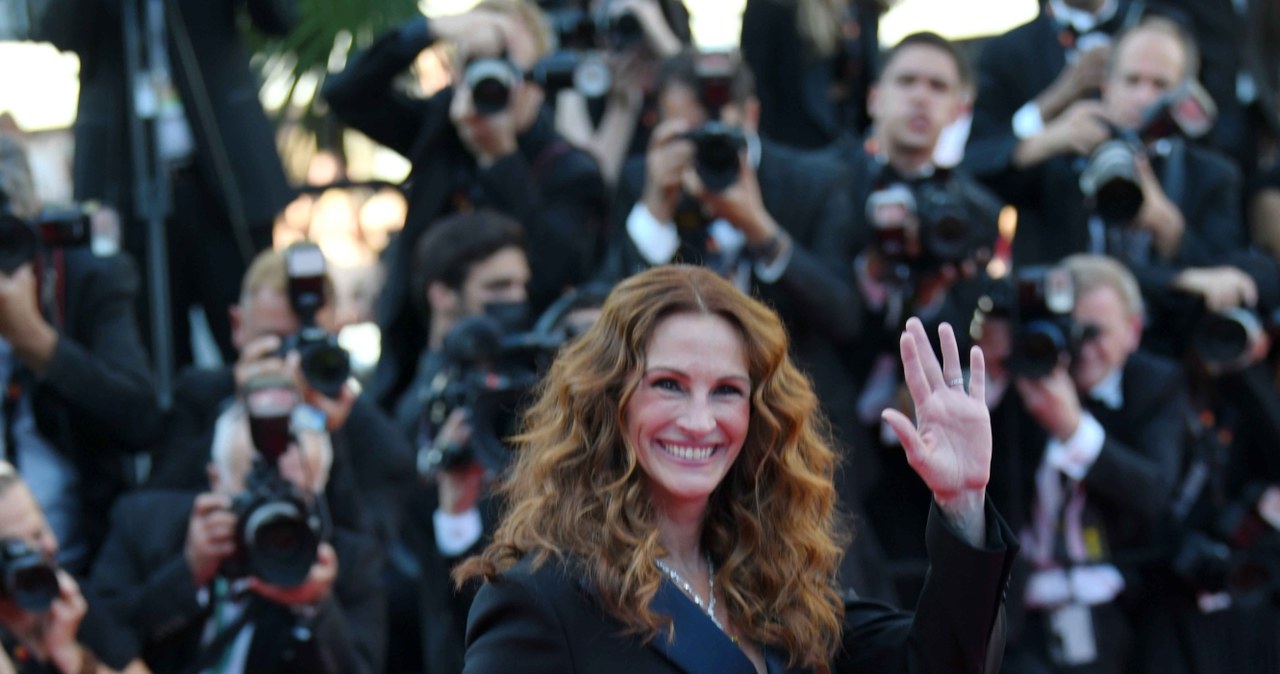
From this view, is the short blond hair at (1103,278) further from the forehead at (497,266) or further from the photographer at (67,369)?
the photographer at (67,369)

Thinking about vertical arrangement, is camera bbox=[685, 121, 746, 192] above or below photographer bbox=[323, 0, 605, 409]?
above

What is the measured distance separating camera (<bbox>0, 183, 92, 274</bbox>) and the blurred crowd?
0.01 meters

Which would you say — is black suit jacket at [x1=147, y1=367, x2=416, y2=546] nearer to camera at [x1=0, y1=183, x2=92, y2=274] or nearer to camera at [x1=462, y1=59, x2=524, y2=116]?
camera at [x1=0, y1=183, x2=92, y2=274]

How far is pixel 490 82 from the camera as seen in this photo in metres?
6.09

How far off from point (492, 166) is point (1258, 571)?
2469mm

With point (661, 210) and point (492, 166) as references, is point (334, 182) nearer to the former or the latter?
point (492, 166)

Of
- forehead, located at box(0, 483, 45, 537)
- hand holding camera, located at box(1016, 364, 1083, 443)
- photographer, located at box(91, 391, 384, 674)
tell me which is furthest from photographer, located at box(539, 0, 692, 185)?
forehead, located at box(0, 483, 45, 537)

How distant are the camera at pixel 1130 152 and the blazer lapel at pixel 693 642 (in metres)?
3.37

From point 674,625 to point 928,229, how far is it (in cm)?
287

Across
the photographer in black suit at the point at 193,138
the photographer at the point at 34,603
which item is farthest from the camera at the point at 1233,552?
the photographer at the point at 34,603

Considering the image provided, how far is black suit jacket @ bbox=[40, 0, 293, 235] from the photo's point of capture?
20.4ft

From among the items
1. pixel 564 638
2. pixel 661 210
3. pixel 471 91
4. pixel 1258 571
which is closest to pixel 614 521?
pixel 564 638

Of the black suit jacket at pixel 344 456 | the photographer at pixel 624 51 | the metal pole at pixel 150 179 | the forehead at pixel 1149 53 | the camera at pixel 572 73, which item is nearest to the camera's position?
the black suit jacket at pixel 344 456

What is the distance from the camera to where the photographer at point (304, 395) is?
5.43m
